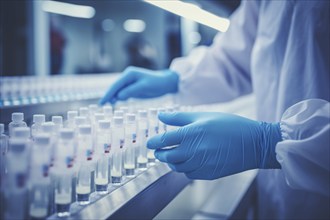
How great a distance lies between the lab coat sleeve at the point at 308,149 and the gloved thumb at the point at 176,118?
1.00 ft

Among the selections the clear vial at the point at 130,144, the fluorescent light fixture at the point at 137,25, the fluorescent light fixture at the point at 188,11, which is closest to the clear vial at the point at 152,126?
the clear vial at the point at 130,144

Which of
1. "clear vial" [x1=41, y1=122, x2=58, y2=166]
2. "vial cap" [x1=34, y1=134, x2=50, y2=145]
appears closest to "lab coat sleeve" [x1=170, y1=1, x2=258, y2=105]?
"clear vial" [x1=41, y1=122, x2=58, y2=166]

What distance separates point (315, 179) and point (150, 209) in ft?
1.70

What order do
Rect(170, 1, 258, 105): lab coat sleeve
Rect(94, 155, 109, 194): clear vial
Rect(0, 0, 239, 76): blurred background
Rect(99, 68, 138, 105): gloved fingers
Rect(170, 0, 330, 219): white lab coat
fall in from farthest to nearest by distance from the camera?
Rect(0, 0, 239, 76): blurred background → Rect(170, 1, 258, 105): lab coat sleeve → Rect(99, 68, 138, 105): gloved fingers → Rect(170, 0, 330, 219): white lab coat → Rect(94, 155, 109, 194): clear vial

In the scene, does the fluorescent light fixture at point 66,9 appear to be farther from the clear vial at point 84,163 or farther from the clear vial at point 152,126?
the clear vial at point 84,163

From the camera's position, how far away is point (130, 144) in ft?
3.61

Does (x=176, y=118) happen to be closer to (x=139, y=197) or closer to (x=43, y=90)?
(x=139, y=197)

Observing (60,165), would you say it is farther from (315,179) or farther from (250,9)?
(250,9)

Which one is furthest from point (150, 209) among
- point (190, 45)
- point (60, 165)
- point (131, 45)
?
point (131, 45)

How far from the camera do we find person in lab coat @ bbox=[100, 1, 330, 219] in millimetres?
1032

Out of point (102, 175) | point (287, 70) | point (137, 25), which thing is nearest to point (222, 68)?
point (287, 70)

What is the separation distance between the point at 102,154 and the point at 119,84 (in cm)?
92

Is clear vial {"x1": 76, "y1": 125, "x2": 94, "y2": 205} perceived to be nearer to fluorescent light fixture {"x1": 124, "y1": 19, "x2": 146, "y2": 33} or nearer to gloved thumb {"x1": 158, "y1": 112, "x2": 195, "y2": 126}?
gloved thumb {"x1": 158, "y1": 112, "x2": 195, "y2": 126}

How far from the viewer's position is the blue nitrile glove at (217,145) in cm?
105
